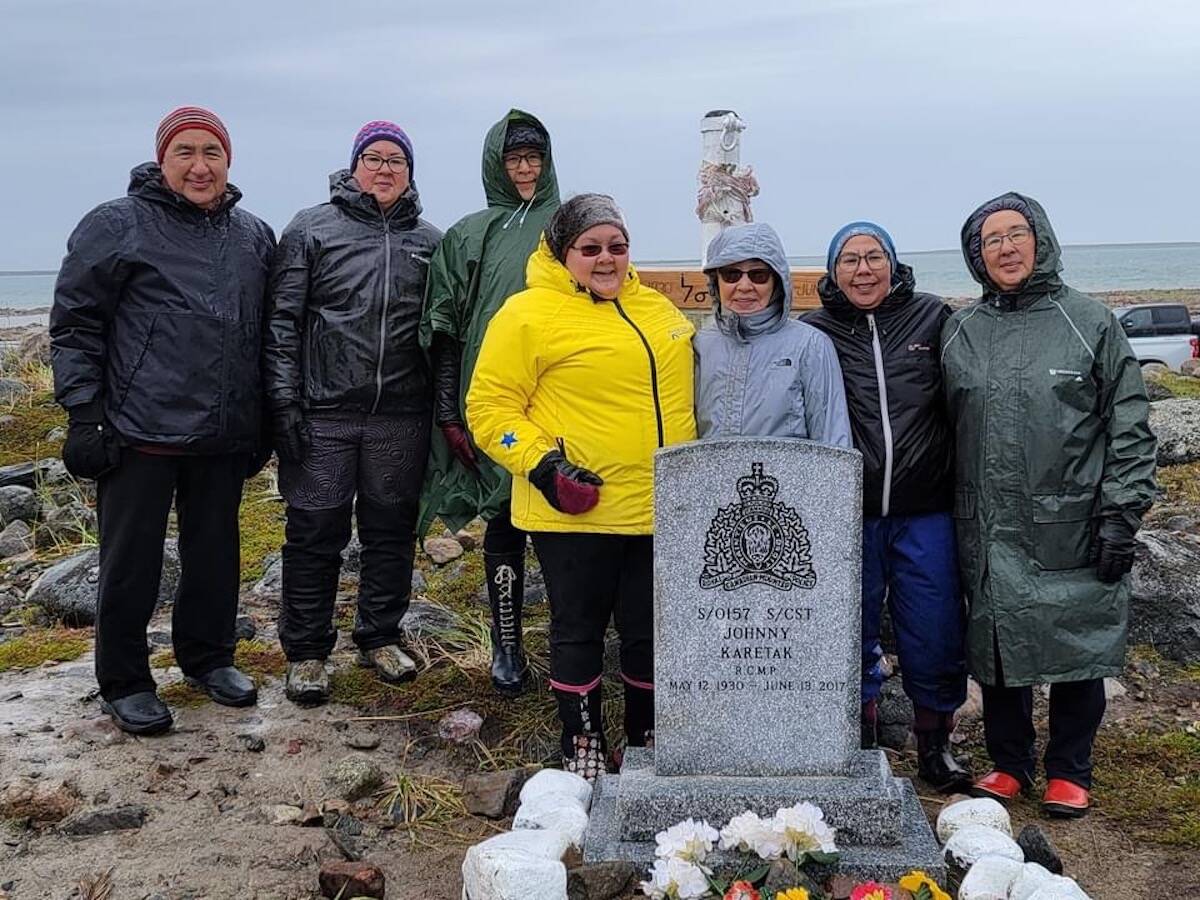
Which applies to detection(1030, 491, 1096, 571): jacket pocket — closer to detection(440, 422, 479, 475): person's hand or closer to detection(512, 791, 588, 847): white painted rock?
detection(512, 791, 588, 847): white painted rock

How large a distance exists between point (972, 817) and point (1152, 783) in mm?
1211

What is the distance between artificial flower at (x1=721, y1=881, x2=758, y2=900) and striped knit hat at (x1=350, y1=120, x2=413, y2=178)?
10.6 feet

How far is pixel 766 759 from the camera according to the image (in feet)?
13.4

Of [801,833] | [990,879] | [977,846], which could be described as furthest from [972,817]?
[801,833]

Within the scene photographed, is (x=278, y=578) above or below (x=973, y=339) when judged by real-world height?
below

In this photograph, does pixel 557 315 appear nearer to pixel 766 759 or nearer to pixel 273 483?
pixel 766 759

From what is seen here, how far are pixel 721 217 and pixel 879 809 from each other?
5.36 m

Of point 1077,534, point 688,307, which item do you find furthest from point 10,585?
point 1077,534

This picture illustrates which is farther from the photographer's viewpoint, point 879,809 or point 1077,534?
point 1077,534

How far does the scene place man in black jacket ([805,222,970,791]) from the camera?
14.3 ft

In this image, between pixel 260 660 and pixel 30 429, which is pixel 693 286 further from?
pixel 30 429

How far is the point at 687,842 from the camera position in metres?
3.61

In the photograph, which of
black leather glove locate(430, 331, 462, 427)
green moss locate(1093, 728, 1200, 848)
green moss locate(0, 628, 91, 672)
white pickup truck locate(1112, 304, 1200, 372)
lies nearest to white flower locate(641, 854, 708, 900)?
green moss locate(1093, 728, 1200, 848)

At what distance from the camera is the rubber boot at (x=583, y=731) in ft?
14.9
